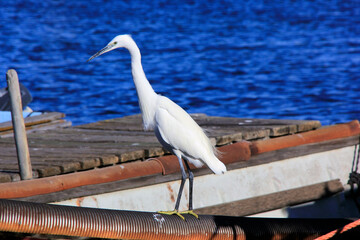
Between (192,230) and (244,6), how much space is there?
4446cm

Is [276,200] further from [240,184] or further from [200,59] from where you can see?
[200,59]

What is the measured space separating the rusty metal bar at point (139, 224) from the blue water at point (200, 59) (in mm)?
11208

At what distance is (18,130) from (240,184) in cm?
279

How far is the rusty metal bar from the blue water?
36.8 feet

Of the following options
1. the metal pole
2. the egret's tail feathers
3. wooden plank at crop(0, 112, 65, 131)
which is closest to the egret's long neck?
the egret's tail feathers

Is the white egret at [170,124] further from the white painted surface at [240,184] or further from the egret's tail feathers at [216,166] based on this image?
the white painted surface at [240,184]

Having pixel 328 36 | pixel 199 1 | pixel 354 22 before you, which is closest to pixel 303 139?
pixel 328 36

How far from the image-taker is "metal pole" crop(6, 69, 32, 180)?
21.2ft

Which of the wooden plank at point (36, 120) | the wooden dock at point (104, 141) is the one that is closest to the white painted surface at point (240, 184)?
the wooden dock at point (104, 141)

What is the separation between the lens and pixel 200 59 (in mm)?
27203

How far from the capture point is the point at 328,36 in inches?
1288

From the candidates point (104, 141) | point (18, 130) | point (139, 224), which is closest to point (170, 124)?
point (139, 224)

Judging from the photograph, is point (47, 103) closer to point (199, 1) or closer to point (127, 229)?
point (127, 229)

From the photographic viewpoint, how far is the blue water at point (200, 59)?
1956 cm
